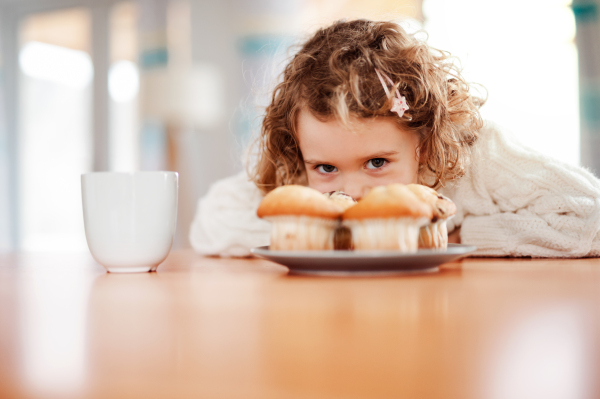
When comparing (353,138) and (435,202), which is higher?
(353,138)

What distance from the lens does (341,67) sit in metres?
1.02

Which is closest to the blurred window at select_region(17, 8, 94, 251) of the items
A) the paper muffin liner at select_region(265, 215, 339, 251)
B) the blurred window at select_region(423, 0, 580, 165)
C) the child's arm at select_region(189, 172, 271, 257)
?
the blurred window at select_region(423, 0, 580, 165)

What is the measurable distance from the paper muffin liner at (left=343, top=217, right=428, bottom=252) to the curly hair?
0.37m

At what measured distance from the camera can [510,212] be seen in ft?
3.23

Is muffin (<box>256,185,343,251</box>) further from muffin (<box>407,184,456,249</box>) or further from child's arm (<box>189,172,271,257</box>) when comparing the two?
child's arm (<box>189,172,271,257</box>)

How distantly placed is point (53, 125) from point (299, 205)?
4654 millimetres

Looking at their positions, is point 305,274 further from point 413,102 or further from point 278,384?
point 413,102

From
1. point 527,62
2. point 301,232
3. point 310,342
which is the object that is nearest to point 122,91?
point 527,62

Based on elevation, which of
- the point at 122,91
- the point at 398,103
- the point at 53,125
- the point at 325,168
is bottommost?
the point at 325,168

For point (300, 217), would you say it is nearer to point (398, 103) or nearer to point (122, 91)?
point (398, 103)

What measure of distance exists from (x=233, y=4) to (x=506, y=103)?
213 centimetres

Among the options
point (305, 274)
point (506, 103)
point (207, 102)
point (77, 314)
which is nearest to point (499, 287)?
point (305, 274)

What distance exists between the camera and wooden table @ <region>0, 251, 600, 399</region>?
243 millimetres

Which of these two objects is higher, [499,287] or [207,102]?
[207,102]
